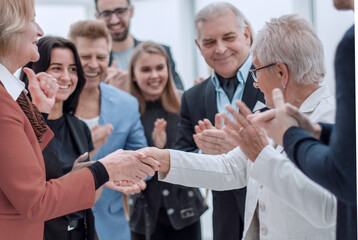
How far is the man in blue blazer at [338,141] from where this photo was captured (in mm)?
1045

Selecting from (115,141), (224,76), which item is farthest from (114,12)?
(224,76)

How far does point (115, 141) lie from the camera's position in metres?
2.91

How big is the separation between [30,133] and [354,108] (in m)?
1.05

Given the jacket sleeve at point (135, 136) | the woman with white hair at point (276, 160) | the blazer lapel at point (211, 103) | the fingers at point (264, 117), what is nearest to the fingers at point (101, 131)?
the jacket sleeve at point (135, 136)

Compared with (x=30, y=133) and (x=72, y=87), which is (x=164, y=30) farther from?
(x=30, y=133)

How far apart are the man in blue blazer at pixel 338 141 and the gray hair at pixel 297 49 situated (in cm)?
37

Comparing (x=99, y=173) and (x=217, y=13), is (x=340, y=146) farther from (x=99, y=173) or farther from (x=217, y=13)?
(x=217, y=13)

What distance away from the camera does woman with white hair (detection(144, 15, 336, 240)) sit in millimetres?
1354

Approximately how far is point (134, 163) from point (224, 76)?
2.78ft

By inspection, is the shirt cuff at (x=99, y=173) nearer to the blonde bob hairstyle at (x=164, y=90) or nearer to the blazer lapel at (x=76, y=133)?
the blazer lapel at (x=76, y=133)

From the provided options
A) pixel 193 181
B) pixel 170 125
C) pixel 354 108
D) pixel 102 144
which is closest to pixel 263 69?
pixel 193 181

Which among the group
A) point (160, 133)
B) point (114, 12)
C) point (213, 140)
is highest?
point (114, 12)

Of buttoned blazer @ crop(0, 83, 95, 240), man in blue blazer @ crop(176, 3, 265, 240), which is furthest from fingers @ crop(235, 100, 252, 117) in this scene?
man in blue blazer @ crop(176, 3, 265, 240)

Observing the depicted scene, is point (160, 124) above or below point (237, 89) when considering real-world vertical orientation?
below
